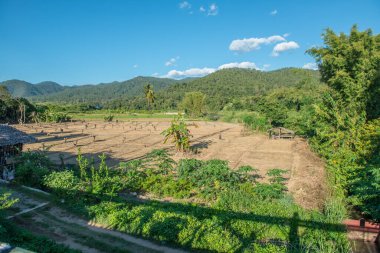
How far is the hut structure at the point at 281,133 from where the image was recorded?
3179 cm

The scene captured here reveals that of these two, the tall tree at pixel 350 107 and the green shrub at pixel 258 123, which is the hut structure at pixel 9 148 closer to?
the tall tree at pixel 350 107

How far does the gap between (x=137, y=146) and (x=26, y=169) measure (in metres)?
14.8

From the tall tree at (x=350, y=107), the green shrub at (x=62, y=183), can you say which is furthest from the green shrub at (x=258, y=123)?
the green shrub at (x=62, y=183)

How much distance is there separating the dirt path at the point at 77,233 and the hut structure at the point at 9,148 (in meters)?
3.97

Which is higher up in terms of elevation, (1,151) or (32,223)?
(1,151)

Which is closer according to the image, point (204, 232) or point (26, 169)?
point (204, 232)

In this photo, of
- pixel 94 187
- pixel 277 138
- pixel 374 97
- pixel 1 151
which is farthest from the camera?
pixel 277 138

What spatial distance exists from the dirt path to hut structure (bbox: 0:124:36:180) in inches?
156

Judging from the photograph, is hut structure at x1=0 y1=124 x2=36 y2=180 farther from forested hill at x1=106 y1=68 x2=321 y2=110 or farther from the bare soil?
forested hill at x1=106 y1=68 x2=321 y2=110

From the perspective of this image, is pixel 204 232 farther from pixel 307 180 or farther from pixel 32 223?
pixel 307 180

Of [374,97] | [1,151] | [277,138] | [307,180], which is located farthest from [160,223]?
[277,138]

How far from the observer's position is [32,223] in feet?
28.8

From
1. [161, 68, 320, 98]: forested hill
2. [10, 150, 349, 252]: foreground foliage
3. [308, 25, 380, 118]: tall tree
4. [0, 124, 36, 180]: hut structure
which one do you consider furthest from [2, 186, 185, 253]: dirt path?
[161, 68, 320, 98]: forested hill

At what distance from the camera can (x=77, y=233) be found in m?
8.19
